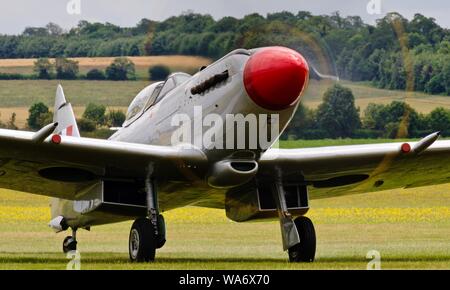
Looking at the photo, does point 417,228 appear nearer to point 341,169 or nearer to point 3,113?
point 341,169

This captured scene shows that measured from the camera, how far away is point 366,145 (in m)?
16.8

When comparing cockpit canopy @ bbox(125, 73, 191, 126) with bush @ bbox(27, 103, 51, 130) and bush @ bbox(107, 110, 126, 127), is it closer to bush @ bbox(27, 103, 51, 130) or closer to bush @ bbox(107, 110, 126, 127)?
bush @ bbox(107, 110, 126, 127)

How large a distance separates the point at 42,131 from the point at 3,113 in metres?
26.0

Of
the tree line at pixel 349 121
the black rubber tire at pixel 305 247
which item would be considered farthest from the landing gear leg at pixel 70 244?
the black rubber tire at pixel 305 247

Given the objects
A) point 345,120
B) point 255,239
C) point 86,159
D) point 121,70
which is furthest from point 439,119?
point 86,159

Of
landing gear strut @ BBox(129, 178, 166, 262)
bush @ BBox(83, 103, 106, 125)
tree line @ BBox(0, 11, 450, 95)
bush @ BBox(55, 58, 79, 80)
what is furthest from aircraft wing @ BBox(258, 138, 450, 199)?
bush @ BBox(83, 103, 106, 125)

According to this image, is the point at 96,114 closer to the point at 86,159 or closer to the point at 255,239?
the point at 255,239

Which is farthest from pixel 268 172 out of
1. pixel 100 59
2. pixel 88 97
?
pixel 88 97

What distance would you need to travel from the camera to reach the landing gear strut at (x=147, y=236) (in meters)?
15.4

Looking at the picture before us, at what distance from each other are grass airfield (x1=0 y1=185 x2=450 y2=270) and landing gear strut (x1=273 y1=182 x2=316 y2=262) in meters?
0.30

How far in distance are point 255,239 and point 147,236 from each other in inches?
329

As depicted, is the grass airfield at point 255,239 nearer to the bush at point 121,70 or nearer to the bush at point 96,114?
the bush at point 96,114

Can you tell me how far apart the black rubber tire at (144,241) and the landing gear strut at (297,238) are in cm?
205

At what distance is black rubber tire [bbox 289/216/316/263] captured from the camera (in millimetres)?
16281
